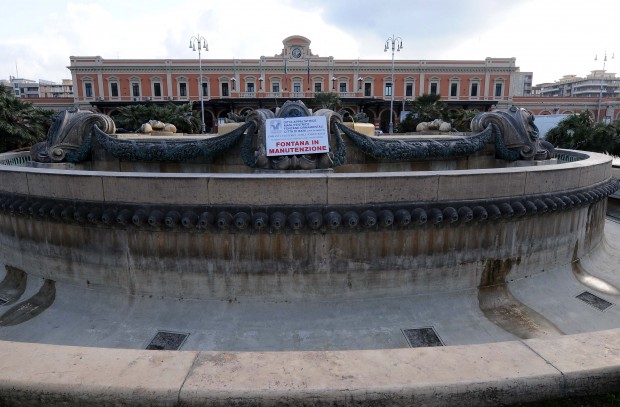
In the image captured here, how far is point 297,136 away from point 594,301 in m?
4.54

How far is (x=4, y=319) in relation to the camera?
517cm

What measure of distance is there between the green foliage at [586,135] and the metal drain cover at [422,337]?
18.4 meters

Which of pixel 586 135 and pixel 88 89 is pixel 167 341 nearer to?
pixel 586 135

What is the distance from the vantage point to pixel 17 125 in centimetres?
1856

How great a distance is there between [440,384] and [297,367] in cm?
75

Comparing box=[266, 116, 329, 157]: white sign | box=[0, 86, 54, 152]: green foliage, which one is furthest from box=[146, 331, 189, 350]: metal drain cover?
box=[0, 86, 54, 152]: green foliage

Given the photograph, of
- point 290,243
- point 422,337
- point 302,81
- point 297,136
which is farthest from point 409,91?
point 422,337

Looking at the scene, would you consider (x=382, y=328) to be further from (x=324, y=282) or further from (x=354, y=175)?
(x=354, y=175)

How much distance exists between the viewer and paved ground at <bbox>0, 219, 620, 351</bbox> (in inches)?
185

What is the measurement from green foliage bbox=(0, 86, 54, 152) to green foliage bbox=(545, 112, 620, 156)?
24.7 meters

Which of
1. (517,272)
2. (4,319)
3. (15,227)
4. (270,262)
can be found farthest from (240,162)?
(517,272)

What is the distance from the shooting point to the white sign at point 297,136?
612 centimetres

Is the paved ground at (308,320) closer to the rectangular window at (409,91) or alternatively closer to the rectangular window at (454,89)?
the rectangular window at (409,91)

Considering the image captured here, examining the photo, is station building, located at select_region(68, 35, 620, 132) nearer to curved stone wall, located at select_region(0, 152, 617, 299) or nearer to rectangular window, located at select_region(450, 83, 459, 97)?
rectangular window, located at select_region(450, 83, 459, 97)
